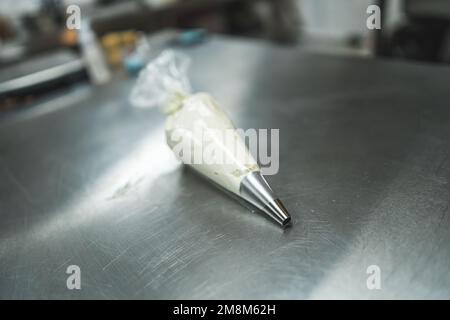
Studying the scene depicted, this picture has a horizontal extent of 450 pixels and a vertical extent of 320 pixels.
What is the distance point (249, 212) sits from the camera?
70cm

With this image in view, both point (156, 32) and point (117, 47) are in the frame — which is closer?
point (117, 47)

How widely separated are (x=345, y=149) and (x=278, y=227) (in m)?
0.31

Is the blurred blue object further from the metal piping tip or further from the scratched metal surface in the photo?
the metal piping tip

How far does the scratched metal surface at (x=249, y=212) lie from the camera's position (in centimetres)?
57

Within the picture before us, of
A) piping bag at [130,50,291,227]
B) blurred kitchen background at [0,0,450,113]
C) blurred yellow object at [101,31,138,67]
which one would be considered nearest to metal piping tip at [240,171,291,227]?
piping bag at [130,50,291,227]

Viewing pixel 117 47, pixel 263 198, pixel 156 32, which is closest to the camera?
pixel 263 198

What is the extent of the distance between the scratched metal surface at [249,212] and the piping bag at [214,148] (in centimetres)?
4

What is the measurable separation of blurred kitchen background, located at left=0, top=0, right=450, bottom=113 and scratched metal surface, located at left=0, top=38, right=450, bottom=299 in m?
0.46

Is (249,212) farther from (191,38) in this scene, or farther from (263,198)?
(191,38)

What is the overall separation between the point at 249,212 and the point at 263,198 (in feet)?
0.17

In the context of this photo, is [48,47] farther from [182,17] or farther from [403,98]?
[403,98]

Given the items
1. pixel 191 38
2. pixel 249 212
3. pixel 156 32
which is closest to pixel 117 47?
pixel 191 38

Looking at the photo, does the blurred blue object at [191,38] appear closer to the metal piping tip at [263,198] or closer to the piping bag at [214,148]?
the piping bag at [214,148]
